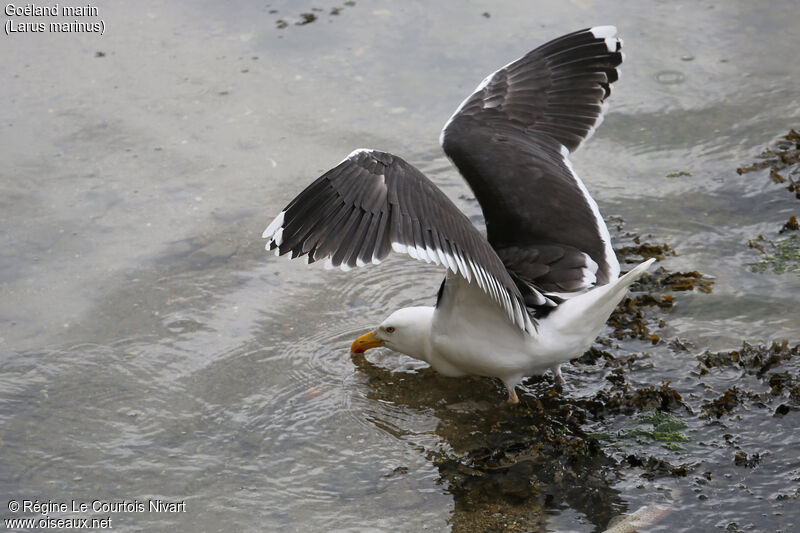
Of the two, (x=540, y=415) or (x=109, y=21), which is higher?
(x=109, y=21)

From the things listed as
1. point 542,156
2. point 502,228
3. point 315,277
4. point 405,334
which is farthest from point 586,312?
point 315,277

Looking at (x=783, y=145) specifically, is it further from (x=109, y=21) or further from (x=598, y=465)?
(x=109, y=21)

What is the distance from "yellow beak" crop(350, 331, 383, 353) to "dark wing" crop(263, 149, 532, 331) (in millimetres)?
1275

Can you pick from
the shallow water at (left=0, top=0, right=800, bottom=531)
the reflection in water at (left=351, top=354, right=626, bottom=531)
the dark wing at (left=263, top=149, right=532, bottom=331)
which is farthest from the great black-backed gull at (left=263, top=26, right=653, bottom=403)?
the shallow water at (left=0, top=0, right=800, bottom=531)

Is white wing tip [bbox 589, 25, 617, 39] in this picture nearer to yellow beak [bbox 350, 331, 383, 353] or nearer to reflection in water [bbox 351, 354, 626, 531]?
reflection in water [bbox 351, 354, 626, 531]

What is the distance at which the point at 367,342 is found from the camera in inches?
226

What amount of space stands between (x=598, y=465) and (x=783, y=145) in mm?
3761

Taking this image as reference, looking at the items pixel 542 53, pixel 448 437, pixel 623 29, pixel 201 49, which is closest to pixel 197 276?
pixel 448 437

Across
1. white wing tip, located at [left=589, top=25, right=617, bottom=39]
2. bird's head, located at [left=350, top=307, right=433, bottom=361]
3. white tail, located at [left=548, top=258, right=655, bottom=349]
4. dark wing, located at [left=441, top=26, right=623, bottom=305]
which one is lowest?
bird's head, located at [left=350, top=307, right=433, bottom=361]

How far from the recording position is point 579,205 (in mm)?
5641

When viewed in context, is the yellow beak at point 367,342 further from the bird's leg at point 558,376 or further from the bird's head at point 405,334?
the bird's leg at point 558,376

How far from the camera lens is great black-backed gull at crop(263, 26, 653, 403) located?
14.3 ft

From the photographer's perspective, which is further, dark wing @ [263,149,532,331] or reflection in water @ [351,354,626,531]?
reflection in water @ [351,354,626,531]

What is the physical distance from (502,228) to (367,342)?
3.41 ft
